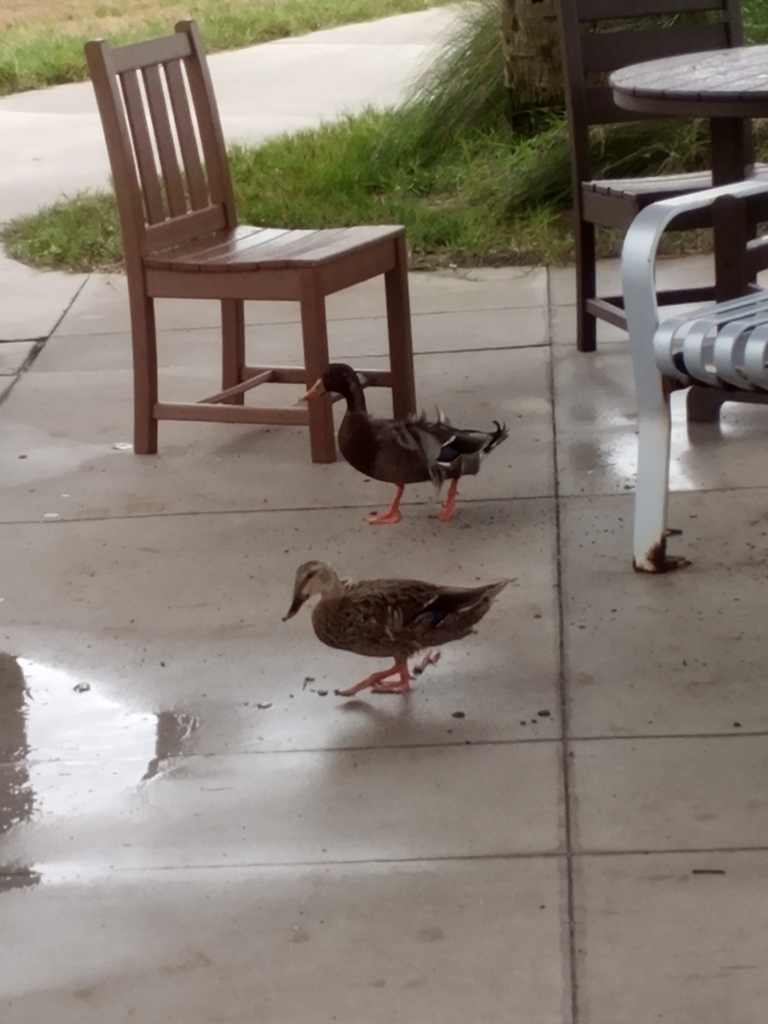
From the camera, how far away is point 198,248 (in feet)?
18.4

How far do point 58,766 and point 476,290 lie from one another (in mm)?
4557

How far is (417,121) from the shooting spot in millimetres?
10242

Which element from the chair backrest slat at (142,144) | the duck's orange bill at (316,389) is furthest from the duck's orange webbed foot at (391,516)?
the chair backrest slat at (142,144)

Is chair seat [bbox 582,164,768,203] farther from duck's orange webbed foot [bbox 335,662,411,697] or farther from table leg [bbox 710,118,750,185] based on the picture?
duck's orange webbed foot [bbox 335,662,411,697]

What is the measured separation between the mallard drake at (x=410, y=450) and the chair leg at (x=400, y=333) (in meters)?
0.79

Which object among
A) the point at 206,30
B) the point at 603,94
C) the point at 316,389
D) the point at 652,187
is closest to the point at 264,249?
the point at 316,389

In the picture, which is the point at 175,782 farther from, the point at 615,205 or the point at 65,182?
the point at 65,182

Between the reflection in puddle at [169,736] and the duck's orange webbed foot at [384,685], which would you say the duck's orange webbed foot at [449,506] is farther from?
the reflection in puddle at [169,736]

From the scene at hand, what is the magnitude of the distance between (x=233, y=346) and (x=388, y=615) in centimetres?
259

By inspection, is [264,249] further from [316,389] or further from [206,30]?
[206,30]

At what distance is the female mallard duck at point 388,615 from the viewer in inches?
146

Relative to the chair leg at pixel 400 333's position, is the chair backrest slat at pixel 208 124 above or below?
above

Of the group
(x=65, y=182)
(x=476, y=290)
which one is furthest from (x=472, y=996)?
(x=65, y=182)

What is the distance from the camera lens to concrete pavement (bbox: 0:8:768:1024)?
9.18ft
